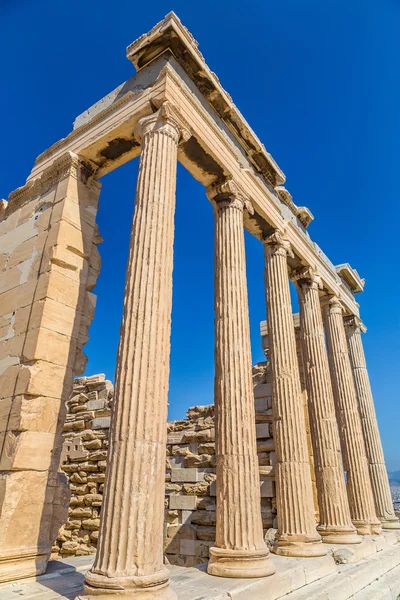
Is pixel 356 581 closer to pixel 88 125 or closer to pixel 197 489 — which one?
pixel 197 489

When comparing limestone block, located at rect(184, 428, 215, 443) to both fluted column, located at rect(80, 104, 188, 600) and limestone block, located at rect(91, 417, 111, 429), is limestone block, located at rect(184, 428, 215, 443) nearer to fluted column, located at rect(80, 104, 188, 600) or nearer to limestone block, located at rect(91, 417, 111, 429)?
limestone block, located at rect(91, 417, 111, 429)

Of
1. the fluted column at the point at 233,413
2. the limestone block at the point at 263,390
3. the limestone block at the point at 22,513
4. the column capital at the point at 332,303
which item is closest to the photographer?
the limestone block at the point at 22,513

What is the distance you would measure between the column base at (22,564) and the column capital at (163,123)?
7.49m

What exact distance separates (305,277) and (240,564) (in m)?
9.65

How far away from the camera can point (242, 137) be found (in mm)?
11688

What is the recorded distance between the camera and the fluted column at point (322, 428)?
11750 mm

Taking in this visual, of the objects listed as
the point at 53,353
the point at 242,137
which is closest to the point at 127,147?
the point at 242,137

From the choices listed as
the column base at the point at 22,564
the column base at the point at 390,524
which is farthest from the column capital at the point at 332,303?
the column base at the point at 22,564

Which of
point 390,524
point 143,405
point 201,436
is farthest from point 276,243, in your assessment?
point 390,524

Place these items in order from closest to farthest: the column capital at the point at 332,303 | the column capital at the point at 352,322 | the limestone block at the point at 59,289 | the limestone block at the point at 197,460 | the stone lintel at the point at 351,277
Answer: the limestone block at the point at 59,289
the limestone block at the point at 197,460
the column capital at the point at 332,303
the stone lintel at the point at 351,277
the column capital at the point at 352,322

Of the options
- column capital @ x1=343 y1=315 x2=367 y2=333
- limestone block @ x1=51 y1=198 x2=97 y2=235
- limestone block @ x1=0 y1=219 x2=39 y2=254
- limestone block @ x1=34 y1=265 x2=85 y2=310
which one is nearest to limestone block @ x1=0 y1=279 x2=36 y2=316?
limestone block @ x1=34 y1=265 x2=85 y2=310

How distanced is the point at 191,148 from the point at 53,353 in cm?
558

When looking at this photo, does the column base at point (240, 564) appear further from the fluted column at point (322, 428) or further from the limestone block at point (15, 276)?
the limestone block at point (15, 276)

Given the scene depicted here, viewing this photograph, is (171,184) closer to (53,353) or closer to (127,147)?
(127,147)
